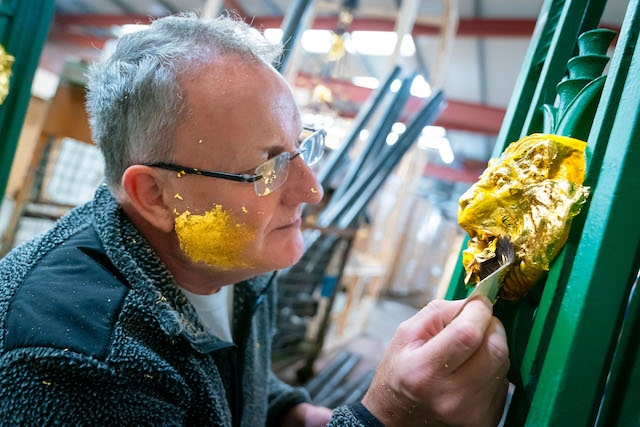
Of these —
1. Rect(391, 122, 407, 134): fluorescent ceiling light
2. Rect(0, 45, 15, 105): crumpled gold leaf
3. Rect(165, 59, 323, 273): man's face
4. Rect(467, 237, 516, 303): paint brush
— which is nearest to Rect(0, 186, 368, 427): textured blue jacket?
Rect(165, 59, 323, 273): man's face

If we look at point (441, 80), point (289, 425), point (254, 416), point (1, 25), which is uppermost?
point (441, 80)

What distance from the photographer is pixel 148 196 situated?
0.89 meters

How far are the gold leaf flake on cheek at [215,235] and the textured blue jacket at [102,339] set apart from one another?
0.08 m

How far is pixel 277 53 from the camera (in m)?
0.97

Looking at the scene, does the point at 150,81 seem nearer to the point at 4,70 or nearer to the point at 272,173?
the point at 272,173

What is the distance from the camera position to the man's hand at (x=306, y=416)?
4.00 ft

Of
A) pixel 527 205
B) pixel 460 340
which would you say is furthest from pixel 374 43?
pixel 460 340

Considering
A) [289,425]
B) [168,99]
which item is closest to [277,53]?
[168,99]

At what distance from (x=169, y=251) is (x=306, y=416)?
27.9 inches

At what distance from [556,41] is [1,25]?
154 cm

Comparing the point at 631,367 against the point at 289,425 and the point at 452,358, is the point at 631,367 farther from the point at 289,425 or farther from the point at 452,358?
the point at 289,425

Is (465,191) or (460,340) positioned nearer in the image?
(460,340)

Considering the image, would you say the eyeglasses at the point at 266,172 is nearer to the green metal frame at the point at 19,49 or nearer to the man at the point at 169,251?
the man at the point at 169,251

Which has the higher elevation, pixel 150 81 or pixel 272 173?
pixel 150 81
